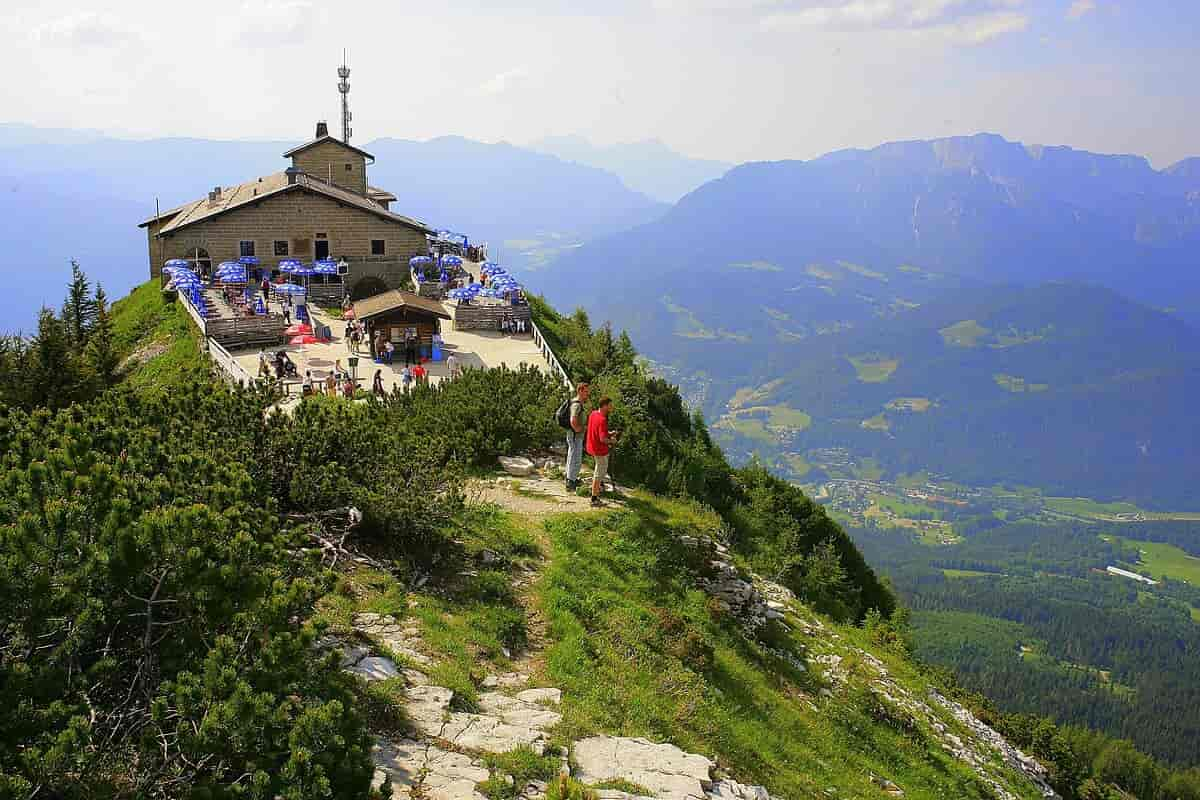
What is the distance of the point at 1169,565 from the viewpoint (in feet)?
620

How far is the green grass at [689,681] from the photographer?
991 centimetres

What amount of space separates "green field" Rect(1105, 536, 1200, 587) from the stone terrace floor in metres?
194

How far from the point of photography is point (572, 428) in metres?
15.9

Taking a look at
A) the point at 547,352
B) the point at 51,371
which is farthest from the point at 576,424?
the point at 547,352

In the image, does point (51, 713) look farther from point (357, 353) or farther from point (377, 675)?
point (357, 353)

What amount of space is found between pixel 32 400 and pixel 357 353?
14.7m

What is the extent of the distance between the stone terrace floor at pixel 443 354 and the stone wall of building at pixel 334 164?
19.1m

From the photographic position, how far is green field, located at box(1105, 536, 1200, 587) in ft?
594

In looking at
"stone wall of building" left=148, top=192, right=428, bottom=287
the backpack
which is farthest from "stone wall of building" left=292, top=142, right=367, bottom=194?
the backpack

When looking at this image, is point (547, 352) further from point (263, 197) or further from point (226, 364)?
point (263, 197)

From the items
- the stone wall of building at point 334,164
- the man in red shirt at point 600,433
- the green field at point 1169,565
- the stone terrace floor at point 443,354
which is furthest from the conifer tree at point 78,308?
the green field at point 1169,565

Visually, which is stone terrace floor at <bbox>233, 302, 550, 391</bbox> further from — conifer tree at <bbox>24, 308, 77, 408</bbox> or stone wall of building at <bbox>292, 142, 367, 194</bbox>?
stone wall of building at <bbox>292, 142, 367, 194</bbox>

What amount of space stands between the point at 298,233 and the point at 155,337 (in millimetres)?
11529

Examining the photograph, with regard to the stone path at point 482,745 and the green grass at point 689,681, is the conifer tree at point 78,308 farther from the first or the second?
the stone path at point 482,745
